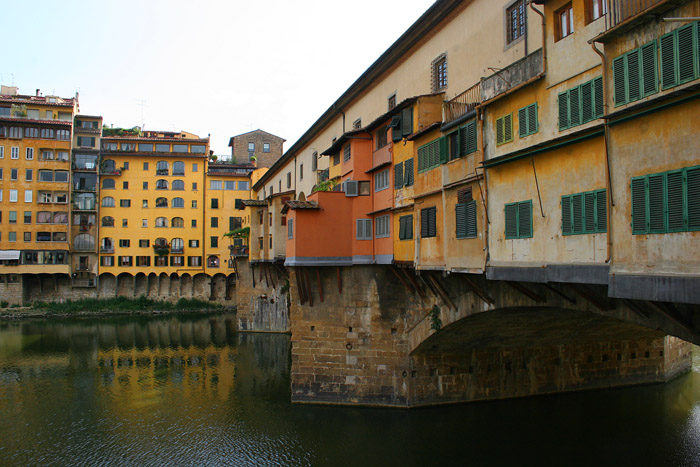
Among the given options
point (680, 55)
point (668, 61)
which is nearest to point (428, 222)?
point (668, 61)

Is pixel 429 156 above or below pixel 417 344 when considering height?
above

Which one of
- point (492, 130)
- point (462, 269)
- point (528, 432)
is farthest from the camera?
point (528, 432)

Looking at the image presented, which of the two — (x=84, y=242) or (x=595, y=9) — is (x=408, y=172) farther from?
(x=84, y=242)

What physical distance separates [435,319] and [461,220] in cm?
533

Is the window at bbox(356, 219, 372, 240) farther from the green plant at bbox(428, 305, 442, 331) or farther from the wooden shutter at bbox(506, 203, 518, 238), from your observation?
the wooden shutter at bbox(506, 203, 518, 238)

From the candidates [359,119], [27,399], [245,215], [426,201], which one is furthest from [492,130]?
[245,215]

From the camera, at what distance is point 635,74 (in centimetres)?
851

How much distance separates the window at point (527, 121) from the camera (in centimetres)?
1129

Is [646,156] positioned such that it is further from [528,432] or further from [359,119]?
[359,119]

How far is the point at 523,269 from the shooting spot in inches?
458

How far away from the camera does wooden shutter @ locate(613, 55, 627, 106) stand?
870 cm

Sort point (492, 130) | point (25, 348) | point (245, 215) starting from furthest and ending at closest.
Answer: point (245, 215) → point (25, 348) → point (492, 130)

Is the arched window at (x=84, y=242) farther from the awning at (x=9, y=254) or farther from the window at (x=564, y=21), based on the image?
the window at (x=564, y=21)

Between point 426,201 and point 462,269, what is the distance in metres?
3.44
